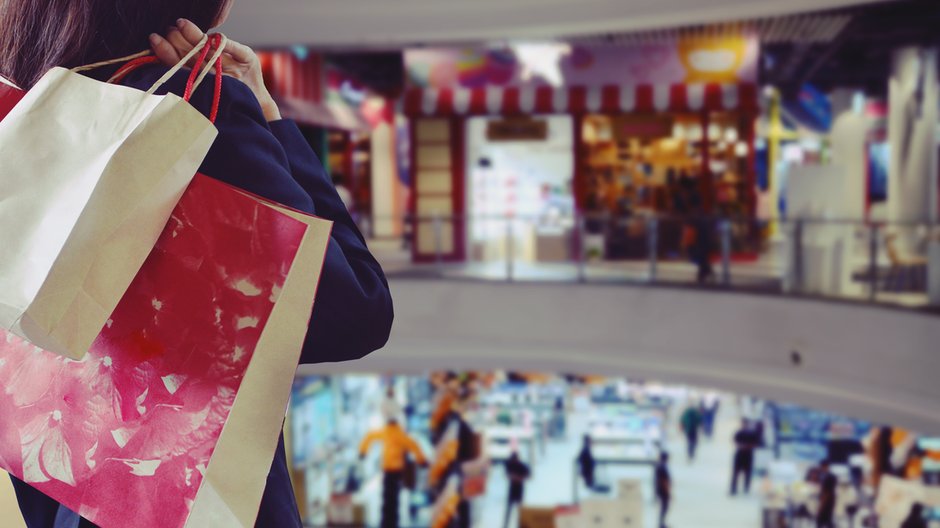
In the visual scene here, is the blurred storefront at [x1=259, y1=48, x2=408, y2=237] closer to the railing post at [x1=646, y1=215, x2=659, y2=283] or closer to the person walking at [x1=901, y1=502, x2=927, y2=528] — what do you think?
the railing post at [x1=646, y1=215, x2=659, y2=283]

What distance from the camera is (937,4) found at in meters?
11.5

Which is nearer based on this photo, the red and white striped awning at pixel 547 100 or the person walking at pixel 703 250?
the person walking at pixel 703 250

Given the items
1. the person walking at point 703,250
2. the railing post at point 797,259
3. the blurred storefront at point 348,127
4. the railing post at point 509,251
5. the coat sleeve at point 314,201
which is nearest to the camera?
the coat sleeve at point 314,201

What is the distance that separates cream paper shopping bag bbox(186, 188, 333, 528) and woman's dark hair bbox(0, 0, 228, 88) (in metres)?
0.25

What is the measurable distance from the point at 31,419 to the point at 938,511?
1138 cm

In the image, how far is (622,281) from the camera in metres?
11.2

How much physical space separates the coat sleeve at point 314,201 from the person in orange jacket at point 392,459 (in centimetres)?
1134

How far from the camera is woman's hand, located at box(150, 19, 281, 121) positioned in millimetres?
835

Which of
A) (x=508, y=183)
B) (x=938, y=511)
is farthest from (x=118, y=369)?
(x=508, y=183)

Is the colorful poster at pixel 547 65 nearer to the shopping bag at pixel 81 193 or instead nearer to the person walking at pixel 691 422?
the person walking at pixel 691 422

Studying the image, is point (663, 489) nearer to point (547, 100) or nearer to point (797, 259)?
point (797, 259)

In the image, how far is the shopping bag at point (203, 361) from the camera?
0.74 metres

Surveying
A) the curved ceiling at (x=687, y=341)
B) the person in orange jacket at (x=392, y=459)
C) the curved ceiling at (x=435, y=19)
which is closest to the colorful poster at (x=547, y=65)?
the curved ceiling at (x=435, y=19)

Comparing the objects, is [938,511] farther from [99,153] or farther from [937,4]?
[99,153]
